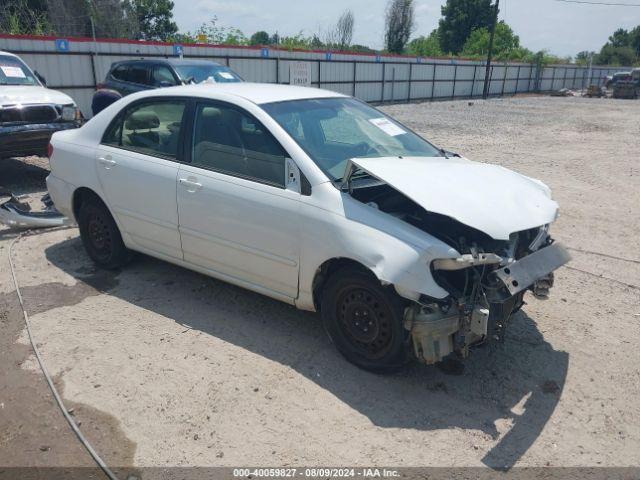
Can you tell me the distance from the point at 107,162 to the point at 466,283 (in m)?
3.25

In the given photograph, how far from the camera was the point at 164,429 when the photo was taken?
9.86 feet

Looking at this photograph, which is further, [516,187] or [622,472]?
[516,187]

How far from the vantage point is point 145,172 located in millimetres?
4320

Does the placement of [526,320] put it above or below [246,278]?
below

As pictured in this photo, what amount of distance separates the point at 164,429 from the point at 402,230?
5.91ft

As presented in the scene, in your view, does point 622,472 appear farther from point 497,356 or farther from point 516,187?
point 516,187

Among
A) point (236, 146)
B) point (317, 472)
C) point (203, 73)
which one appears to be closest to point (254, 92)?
point (236, 146)

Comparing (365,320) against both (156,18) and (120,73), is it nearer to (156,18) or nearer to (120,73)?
(120,73)

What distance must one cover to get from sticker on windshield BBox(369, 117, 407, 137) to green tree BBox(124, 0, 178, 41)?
144 feet

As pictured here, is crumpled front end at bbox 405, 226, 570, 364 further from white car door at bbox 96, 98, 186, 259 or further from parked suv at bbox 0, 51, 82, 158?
parked suv at bbox 0, 51, 82, 158

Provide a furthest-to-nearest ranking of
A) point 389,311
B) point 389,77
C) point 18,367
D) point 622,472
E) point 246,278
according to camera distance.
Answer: point 389,77, point 246,278, point 18,367, point 389,311, point 622,472

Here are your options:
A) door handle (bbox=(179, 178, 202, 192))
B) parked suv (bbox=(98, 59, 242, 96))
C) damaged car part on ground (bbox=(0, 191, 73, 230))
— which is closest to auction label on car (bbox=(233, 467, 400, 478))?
door handle (bbox=(179, 178, 202, 192))

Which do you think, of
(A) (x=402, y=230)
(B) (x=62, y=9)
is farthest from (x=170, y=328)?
(B) (x=62, y=9)

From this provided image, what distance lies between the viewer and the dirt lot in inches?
113
